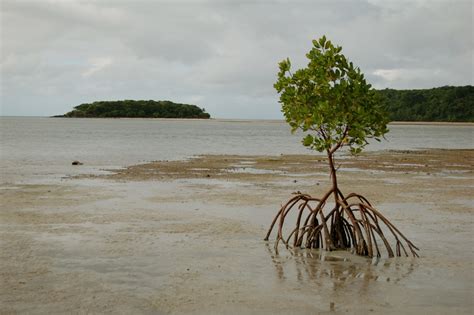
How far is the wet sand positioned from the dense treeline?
15918 centimetres

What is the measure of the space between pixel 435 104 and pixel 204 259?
186462mm

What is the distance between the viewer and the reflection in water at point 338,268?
10172 millimetres

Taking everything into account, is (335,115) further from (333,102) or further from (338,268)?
(338,268)

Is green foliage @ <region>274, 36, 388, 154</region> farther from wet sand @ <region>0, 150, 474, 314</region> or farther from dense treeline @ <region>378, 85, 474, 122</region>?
dense treeline @ <region>378, 85, 474, 122</region>

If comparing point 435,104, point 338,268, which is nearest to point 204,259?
point 338,268

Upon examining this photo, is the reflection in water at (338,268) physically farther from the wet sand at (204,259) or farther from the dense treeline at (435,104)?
the dense treeline at (435,104)

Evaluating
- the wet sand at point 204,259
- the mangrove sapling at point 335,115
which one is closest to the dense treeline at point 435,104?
the wet sand at point 204,259

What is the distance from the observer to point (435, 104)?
185750 millimetres

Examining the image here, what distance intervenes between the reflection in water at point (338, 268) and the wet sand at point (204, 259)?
0.11ft

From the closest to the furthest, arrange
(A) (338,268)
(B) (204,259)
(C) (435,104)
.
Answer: (A) (338,268) < (B) (204,259) < (C) (435,104)

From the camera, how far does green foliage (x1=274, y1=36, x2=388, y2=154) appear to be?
1202 cm

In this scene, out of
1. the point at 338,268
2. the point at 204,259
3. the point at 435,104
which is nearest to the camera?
the point at 338,268

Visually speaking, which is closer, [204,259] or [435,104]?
[204,259]

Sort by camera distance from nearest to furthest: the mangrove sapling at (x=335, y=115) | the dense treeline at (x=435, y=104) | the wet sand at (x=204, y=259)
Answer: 1. the wet sand at (x=204, y=259)
2. the mangrove sapling at (x=335, y=115)
3. the dense treeline at (x=435, y=104)
